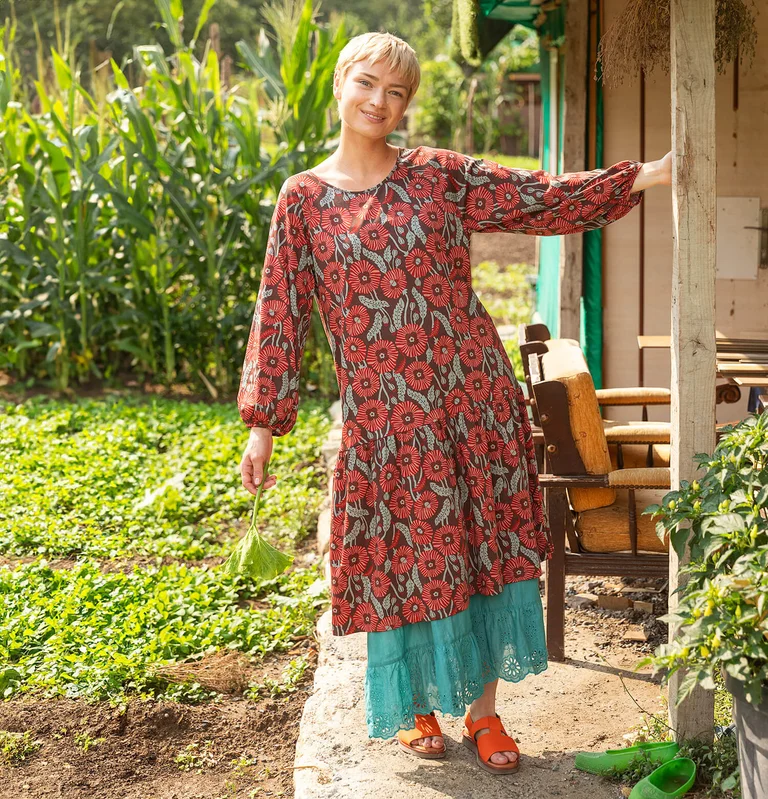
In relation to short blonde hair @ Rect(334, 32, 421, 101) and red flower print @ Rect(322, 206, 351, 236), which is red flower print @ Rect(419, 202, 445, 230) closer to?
red flower print @ Rect(322, 206, 351, 236)

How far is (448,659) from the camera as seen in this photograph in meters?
2.62

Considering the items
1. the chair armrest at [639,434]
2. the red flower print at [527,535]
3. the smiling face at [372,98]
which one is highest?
the smiling face at [372,98]

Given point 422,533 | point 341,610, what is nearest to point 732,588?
point 422,533

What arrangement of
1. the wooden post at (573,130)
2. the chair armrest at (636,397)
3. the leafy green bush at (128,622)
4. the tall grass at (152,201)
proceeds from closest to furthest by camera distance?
the leafy green bush at (128,622) < the chair armrest at (636,397) < the wooden post at (573,130) < the tall grass at (152,201)

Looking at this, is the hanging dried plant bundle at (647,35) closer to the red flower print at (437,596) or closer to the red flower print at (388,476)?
the red flower print at (388,476)

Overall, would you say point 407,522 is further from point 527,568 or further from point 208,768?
point 208,768

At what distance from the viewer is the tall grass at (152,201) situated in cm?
679

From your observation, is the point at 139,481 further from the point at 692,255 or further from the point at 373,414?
the point at 692,255

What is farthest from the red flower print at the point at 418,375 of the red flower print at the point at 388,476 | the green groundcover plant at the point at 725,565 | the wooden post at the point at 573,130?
the wooden post at the point at 573,130

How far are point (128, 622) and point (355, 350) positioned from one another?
1.56m

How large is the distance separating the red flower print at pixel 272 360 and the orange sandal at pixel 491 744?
1113mm

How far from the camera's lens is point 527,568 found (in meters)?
2.72

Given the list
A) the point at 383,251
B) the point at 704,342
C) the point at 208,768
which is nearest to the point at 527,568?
the point at 704,342

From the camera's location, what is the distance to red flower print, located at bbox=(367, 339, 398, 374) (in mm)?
2580
